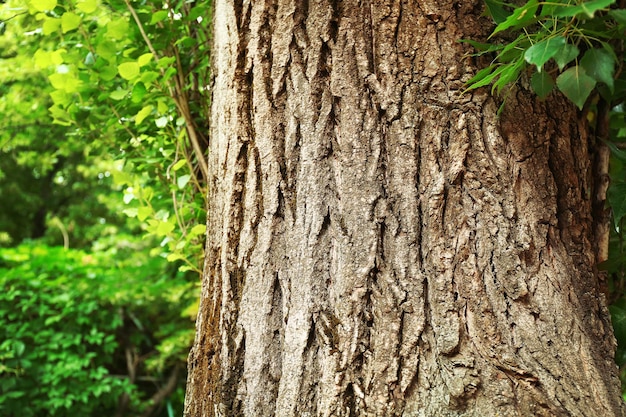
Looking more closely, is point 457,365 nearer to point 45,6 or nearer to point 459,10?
point 459,10

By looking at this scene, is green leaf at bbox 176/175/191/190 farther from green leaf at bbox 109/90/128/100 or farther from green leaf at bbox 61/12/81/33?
green leaf at bbox 61/12/81/33

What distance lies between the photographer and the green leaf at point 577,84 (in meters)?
1.04

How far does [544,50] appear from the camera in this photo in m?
1.00

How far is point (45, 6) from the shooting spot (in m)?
1.62

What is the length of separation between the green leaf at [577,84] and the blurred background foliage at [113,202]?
3.83 ft

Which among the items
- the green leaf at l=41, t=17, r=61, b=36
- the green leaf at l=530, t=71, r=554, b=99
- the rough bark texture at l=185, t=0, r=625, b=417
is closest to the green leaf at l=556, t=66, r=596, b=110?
the green leaf at l=530, t=71, r=554, b=99

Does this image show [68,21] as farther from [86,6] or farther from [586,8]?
[586,8]

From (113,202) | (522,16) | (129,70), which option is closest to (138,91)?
(129,70)

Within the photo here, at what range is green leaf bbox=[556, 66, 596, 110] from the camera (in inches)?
41.0

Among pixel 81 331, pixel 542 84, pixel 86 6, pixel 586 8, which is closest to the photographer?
pixel 586 8

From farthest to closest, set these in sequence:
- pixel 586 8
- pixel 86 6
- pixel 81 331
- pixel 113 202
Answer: pixel 113 202 < pixel 81 331 < pixel 86 6 < pixel 586 8

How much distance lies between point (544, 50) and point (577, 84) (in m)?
0.11

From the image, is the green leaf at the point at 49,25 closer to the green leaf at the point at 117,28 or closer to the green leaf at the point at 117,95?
the green leaf at the point at 117,28

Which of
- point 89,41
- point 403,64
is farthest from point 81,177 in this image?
point 403,64
